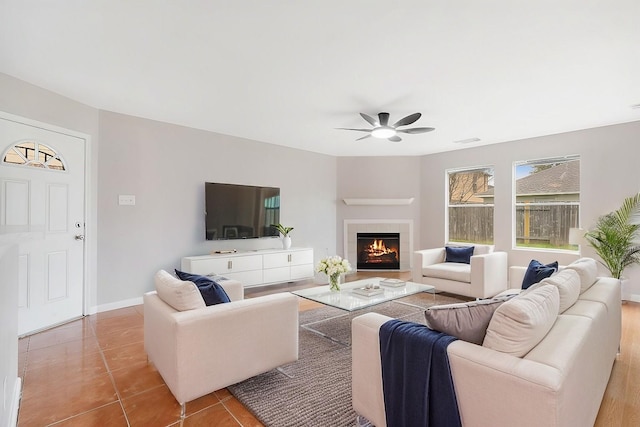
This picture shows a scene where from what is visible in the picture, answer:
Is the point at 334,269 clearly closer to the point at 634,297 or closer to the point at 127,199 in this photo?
the point at 127,199

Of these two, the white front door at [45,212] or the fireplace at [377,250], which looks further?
the fireplace at [377,250]

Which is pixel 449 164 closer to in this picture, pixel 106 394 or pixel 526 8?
pixel 526 8

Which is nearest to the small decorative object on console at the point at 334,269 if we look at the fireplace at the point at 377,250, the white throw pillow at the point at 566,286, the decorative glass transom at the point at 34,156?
the white throw pillow at the point at 566,286

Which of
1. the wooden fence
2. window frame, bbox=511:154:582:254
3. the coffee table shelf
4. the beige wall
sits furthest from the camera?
the wooden fence

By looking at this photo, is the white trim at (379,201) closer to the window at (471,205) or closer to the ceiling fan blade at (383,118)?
the window at (471,205)

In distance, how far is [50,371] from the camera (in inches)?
99.7

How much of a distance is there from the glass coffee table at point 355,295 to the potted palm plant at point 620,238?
2.68 metres

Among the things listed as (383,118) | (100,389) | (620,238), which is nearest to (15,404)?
(100,389)

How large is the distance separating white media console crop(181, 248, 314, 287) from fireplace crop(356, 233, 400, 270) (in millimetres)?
1587

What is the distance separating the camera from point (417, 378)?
1.47 metres

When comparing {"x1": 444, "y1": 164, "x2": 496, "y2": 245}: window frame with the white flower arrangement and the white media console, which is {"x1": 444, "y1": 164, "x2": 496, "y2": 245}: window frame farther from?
the white flower arrangement

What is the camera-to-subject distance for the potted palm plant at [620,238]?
429cm

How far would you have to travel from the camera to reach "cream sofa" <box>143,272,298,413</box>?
192 cm

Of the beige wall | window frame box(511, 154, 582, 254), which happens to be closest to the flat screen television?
the beige wall
